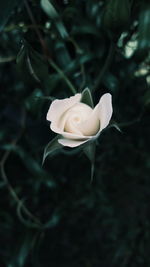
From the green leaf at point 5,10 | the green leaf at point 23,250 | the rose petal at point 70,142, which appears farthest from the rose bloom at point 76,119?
the green leaf at point 23,250

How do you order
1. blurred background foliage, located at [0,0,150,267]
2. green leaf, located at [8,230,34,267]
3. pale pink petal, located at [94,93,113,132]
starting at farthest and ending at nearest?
green leaf, located at [8,230,34,267] → blurred background foliage, located at [0,0,150,267] → pale pink petal, located at [94,93,113,132]

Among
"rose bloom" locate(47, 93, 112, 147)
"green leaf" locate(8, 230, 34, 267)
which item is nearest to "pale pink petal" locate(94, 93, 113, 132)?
"rose bloom" locate(47, 93, 112, 147)

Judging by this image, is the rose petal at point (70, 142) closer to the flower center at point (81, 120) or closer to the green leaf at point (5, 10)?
the flower center at point (81, 120)

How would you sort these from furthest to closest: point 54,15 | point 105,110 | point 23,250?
1. point 23,250
2. point 54,15
3. point 105,110

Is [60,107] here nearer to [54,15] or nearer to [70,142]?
[70,142]

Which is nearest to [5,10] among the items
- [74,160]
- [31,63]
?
[31,63]

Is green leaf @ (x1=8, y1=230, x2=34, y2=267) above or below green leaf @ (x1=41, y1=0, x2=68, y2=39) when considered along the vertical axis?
below

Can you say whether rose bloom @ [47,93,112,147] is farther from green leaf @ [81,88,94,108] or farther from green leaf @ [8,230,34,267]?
green leaf @ [8,230,34,267]

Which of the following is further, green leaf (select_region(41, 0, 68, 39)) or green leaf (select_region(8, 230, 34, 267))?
green leaf (select_region(8, 230, 34, 267))
